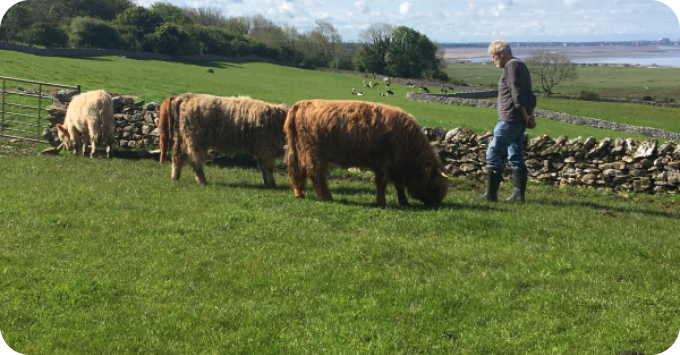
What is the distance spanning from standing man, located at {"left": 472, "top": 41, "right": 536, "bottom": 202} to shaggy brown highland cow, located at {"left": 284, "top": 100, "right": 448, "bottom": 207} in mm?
1104

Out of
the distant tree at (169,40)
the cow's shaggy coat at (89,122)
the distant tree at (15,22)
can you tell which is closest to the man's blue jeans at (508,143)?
the cow's shaggy coat at (89,122)

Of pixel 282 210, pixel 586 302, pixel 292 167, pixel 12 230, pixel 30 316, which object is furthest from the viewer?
pixel 292 167

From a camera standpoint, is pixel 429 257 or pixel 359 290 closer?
pixel 359 290

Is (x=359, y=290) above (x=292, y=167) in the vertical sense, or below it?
below

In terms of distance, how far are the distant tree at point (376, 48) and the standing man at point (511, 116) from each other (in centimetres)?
8795

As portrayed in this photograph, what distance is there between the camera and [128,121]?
1661cm

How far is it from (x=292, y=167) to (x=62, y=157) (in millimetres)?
7896

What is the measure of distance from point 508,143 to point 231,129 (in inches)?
223

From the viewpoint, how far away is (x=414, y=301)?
516cm

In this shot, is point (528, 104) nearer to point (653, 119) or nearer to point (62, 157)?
point (62, 157)

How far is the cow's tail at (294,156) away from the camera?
32.6 ft

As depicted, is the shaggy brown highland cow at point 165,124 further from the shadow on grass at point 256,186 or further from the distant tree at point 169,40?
the distant tree at point 169,40

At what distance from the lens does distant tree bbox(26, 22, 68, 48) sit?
6141cm

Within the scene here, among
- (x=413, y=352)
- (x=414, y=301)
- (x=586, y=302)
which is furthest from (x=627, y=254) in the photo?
(x=413, y=352)
